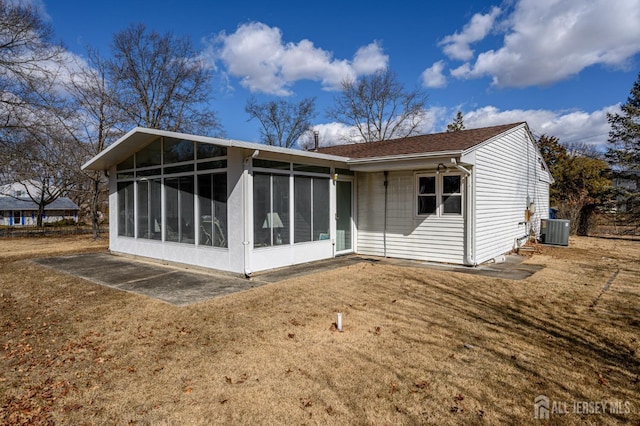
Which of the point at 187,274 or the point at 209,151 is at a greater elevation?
the point at 209,151

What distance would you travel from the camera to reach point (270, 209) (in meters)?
8.20

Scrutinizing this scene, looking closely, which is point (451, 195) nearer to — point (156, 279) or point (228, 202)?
point (228, 202)

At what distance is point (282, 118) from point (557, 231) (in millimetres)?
28803

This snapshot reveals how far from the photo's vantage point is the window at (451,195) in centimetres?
902

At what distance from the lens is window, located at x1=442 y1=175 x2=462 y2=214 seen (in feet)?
29.6

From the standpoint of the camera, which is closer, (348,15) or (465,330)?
Answer: (465,330)

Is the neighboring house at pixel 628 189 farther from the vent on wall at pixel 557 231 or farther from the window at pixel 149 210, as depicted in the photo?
the window at pixel 149 210

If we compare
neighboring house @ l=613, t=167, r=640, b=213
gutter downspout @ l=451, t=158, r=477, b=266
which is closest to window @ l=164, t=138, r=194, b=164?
gutter downspout @ l=451, t=158, r=477, b=266

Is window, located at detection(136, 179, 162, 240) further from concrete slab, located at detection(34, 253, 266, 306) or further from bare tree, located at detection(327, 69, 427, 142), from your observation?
bare tree, located at detection(327, 69, 427, 142)

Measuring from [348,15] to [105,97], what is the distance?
13.8 meters

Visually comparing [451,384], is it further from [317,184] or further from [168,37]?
[168,37]

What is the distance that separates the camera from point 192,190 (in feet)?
28.9

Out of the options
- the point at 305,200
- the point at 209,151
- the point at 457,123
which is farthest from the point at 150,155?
the point at 457,123

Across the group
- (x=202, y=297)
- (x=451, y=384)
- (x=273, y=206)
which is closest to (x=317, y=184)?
(x=273, y=206)
